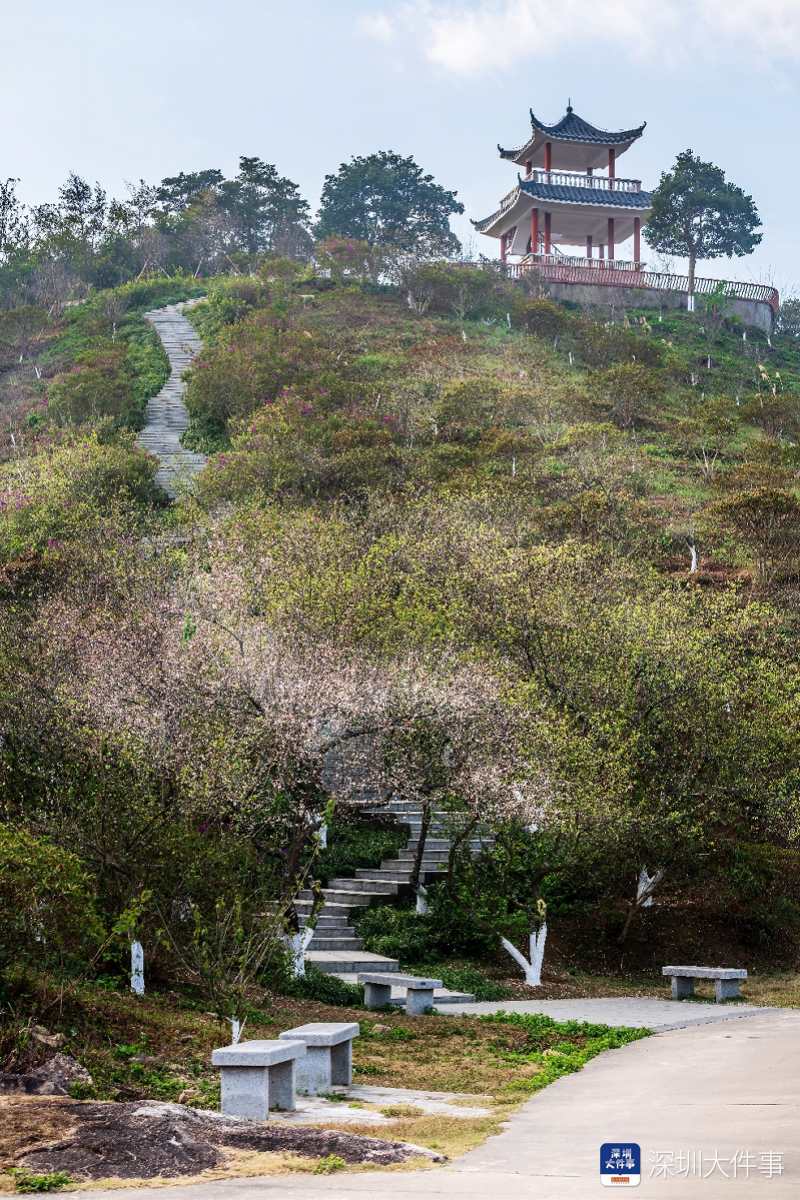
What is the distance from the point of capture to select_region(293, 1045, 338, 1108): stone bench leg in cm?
813

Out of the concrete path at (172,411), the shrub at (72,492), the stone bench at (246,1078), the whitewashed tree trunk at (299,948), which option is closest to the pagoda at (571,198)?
the concrete path at (172,411)

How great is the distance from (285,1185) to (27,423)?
120ft

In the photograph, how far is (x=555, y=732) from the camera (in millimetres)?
14359

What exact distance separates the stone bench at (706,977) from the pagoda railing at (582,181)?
4901 cm

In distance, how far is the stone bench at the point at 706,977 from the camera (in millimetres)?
13469

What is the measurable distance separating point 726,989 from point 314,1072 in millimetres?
7195

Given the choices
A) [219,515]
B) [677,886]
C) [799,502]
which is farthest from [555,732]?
[799,502]

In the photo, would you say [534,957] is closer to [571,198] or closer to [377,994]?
[377,994]

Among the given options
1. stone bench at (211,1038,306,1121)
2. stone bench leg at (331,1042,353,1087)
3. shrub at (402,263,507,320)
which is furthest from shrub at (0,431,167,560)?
shrub at (402,263,507,320)

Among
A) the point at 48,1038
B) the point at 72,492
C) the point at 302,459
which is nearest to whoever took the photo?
the point at 48,1038

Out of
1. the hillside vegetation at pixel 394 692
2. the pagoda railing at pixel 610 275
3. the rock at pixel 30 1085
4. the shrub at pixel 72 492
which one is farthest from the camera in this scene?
the pagoda railing at pixel 610 275

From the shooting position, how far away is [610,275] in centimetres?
5622

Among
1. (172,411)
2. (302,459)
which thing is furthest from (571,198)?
(302,459)

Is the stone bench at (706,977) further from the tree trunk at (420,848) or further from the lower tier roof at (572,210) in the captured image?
the lower tier roof at (572,210)
